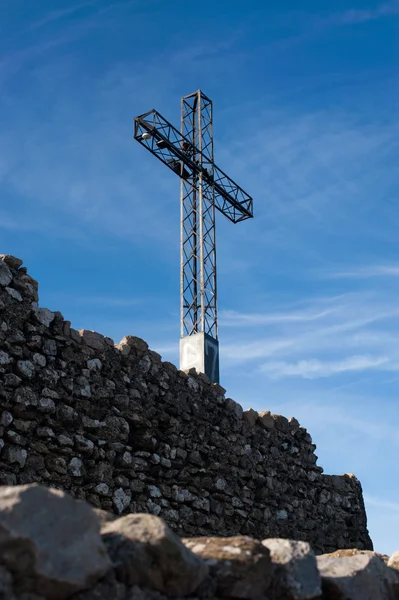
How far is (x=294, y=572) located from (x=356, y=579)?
40 centimetres

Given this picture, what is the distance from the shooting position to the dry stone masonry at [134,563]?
226cm

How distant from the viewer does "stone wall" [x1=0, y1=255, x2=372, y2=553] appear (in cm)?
628

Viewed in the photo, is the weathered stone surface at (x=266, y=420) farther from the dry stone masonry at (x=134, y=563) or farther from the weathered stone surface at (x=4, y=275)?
the dry stone masonry at (x=134, y=563)

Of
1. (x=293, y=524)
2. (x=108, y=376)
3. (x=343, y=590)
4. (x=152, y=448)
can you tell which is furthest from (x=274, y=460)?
(x=343, y=590)

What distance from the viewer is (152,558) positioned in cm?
257

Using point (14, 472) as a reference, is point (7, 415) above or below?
above

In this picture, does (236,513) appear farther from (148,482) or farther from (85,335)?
(85,335)

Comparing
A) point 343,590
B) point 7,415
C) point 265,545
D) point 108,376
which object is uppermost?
point 108,376

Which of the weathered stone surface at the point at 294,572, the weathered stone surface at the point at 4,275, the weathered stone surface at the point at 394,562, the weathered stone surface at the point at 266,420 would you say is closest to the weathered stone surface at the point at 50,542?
the weathered stone surface at the point at 294,572

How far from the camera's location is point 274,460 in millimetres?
9422

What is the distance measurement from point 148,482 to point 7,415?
1.89 metres

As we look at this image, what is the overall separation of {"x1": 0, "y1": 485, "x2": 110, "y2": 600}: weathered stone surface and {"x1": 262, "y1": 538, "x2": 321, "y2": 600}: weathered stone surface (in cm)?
84

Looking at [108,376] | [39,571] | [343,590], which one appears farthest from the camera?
[108,376]

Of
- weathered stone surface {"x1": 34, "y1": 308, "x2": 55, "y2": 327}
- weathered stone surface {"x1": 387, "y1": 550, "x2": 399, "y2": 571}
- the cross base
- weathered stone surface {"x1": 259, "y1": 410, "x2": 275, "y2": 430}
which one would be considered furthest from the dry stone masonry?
the cross base
